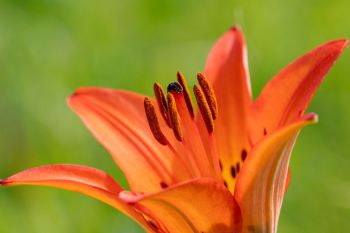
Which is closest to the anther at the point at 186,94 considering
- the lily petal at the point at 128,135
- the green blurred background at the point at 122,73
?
the lily petal at the point at 128,135

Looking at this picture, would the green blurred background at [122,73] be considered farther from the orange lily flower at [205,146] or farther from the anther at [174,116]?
the anther at [174,116]

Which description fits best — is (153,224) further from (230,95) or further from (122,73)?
(122,73)

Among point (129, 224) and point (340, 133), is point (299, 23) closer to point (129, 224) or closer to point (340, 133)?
point (340, 133)

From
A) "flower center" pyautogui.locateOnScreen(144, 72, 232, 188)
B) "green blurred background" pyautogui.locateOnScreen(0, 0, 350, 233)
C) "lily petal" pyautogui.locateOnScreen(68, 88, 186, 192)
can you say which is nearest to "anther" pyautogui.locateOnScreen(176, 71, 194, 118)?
"flower center" pyautogui.locateOnScreen(144, 72, 232, 188)

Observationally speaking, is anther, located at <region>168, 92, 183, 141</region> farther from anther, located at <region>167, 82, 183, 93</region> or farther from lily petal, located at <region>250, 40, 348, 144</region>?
lily petal, located at <region>250, 40, 348, 144</region>

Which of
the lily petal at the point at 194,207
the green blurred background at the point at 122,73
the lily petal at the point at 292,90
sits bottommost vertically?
the green blurred background at the point at 122,73

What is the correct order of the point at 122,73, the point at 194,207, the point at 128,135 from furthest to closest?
the point at 122,73, the point at 128,135, the point at 194,207

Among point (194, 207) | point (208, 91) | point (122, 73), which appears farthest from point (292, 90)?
point (122, 73)
